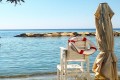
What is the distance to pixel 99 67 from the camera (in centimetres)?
736

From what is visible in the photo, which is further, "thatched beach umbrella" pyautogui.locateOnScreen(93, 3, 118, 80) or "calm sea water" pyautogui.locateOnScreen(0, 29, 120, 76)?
"calm sea water" pyautogui.locateOnScreen(0, 29, 120, 76)

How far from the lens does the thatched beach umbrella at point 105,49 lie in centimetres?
731

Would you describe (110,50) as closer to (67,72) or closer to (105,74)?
(105,74)

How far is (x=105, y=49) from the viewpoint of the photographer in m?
7.30

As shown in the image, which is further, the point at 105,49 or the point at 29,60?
the point at 29,60

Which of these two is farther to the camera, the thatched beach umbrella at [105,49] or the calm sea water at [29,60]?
the calm sea water at [29,60]

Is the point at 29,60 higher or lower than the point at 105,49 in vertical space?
lower

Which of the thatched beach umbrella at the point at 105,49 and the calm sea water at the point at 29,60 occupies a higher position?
the thatched beach umbrella at the point at 105,49

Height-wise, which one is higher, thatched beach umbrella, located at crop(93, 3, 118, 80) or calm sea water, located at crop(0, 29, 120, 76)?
thatched beach umbrella, located at crop(93, 3, 118, 80)

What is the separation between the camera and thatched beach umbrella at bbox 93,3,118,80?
7312mm

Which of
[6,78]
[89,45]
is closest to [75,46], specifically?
[89,45]

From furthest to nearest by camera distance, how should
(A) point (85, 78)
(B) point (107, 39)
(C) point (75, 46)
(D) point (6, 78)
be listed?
(D) point (6, 78) < (A) point (85, 78) < (C) point (75, 46) < (B) point (107, 39)

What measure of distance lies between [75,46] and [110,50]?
4.78 ft

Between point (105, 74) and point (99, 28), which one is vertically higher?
point (99, 28)
